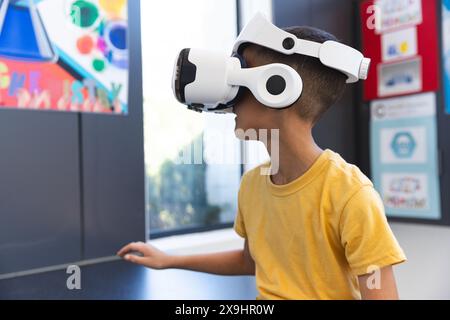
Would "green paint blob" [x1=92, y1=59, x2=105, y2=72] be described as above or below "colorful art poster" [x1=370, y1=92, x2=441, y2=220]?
above

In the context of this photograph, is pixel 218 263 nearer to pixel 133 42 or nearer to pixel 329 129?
pixel 133 42

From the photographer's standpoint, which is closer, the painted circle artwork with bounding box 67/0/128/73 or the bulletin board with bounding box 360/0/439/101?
the painted circle artwork with bounding box 67/0/128/73

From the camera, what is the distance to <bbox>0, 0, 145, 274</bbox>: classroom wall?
38.8 inches

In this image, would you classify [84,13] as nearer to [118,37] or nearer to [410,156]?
[118,37]

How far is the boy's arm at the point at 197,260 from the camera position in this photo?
74cm

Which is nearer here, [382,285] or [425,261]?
[382,285]

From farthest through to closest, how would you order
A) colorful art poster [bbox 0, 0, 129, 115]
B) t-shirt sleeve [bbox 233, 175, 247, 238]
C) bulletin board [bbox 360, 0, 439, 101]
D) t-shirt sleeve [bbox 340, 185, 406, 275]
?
bulletin board [bbox 360, 0, 439, 101], colorful art poster [bbox 0, 0, 129, 115], t-shirt sleeve [bbox 233, 175, 247, 238], t-shirt sleeve [bbox 340, 185, 406, 275]

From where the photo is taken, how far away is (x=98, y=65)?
98cm

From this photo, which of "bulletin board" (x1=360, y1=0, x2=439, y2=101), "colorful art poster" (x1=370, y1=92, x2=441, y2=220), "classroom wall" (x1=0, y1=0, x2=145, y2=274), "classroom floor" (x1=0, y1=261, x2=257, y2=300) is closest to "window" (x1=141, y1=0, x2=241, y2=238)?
"classroom wall" (x1=0, y1=0, x2=145, y2=274)

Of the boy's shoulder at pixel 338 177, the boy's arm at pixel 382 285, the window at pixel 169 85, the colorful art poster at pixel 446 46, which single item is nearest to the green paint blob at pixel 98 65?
the window at pixel 169 85

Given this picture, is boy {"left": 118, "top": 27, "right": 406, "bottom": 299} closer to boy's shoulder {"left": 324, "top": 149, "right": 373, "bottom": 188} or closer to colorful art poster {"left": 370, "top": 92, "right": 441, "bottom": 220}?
boy's shoulder {"left": 324, "top": 149, "right": 373, "bottom": 188}

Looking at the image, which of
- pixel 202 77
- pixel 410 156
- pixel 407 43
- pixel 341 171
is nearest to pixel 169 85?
pixel 202 77

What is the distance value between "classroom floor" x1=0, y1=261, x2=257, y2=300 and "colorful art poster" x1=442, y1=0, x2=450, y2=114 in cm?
96

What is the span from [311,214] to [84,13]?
620mm
